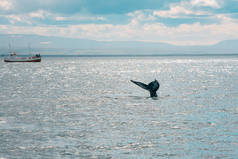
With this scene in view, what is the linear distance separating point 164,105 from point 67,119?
34.7 ft

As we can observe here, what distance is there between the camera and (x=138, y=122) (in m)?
25.0

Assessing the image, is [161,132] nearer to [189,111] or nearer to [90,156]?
[90,156]

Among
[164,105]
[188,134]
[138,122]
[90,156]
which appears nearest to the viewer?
[90,156]

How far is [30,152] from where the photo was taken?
17.3 meters

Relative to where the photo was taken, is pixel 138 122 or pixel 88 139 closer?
pixel 88 139

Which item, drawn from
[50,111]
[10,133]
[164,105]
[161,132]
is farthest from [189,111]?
[10,133]

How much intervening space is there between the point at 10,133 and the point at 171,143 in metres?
9.10

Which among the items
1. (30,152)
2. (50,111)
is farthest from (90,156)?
(50,111)

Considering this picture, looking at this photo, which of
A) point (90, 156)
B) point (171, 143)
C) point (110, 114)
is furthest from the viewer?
point (110, 114)

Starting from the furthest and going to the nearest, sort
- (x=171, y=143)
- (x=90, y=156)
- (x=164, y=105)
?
(x=164, y=105) → (x=171, y=143) → (x=90, y=156)

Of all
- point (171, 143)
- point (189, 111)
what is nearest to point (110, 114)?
point (189, 111)

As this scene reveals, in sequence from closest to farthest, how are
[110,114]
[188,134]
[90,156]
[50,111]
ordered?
[90,156]
[188,134]
[110,114]
[50,111]

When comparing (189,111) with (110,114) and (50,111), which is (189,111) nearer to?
(110,114)

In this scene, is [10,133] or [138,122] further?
[138,122]
